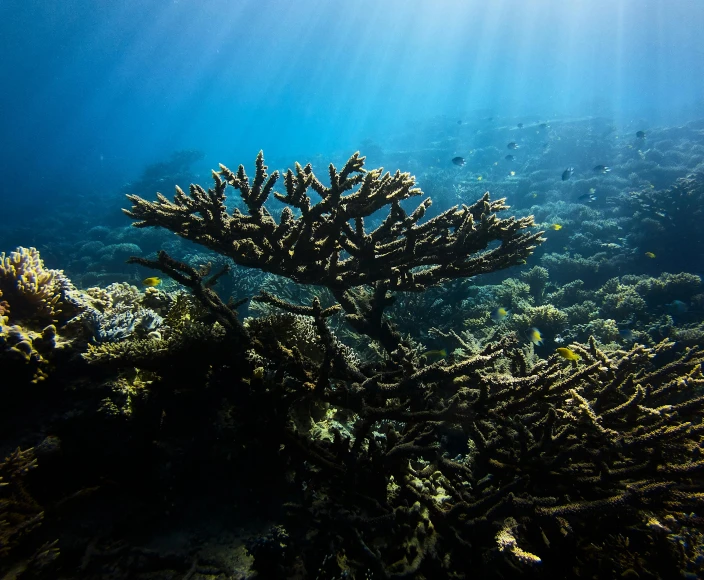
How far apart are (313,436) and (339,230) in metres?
1.96

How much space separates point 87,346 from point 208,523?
6.05 feet

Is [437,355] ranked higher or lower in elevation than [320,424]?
higher

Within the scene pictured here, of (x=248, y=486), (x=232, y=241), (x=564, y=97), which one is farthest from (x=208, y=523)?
(x=564, y=97)

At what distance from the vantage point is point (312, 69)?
354 feet

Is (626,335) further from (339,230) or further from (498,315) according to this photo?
(339,230)

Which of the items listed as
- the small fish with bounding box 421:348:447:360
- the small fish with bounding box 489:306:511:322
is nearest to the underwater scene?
the small fish with bounding box 421:348:447:360

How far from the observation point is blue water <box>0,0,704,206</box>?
211 feet

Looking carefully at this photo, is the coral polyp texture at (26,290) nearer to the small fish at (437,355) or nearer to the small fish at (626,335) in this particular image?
the small fish at (437,355)

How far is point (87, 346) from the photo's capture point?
2.80 m

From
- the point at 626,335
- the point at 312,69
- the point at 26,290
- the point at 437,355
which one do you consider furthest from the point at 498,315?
the point at 312,69

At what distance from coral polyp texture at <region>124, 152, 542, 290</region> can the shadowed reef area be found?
2cm

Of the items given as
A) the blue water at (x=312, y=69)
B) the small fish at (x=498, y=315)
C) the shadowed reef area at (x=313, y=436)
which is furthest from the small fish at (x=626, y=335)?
the blue water at (x=312, y=69)

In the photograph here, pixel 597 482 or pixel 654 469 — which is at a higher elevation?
pixel 654 469

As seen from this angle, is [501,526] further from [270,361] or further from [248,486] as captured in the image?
[270,361]
